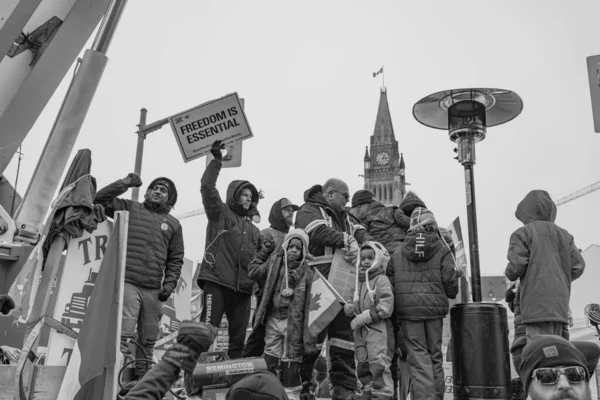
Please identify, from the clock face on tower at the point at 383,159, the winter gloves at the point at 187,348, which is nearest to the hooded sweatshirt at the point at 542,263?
the winter gloves at the point at 187,348

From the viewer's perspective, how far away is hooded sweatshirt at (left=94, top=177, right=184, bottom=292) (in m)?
5.73

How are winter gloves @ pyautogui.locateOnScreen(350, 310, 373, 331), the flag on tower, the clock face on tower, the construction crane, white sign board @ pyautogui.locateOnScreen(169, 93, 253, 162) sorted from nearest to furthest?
winter gloves @ pyautogui.locateOnScreen(350, 310, 373, 331) < the flag on tower < white sign board @ pyautogui.locateOnScreen(169, 93, 253, 162) < the construction crane < the clock face on tower

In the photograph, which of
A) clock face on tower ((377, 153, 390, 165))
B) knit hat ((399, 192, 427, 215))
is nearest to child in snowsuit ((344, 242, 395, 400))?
knit hat ((399, 192, 427, 215))

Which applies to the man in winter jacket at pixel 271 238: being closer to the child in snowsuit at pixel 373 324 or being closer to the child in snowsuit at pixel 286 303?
the child in snowsuit at pixel 286 303

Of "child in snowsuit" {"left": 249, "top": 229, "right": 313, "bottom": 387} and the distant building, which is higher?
the distant building

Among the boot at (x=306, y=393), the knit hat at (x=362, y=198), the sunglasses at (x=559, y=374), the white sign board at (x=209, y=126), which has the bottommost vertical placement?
the boot at (x=306, y=393)

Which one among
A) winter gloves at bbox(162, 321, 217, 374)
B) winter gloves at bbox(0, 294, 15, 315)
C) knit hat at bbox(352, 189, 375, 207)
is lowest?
winter gloves at bbox(162, 321, 217, 374)

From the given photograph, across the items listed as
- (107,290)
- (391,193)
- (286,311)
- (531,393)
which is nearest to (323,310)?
(286,311)

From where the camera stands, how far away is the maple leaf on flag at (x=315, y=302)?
5609 mm

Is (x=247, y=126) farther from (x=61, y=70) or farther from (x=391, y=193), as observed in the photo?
(x=391, y=193)

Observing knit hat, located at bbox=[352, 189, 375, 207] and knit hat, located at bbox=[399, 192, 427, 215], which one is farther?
knit hat, located at bbox=[352, 189, 375, 207]

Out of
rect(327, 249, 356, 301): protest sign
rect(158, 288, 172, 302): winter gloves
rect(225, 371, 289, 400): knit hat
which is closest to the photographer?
rect(225, 371, 289, 400): knit hat

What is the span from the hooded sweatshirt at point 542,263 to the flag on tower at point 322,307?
1.67 meters

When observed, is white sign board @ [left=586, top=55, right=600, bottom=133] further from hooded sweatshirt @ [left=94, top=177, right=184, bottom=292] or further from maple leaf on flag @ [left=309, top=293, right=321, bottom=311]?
hooded sweatshirt @ [left=94, top=177, right=184, bottom=292]
